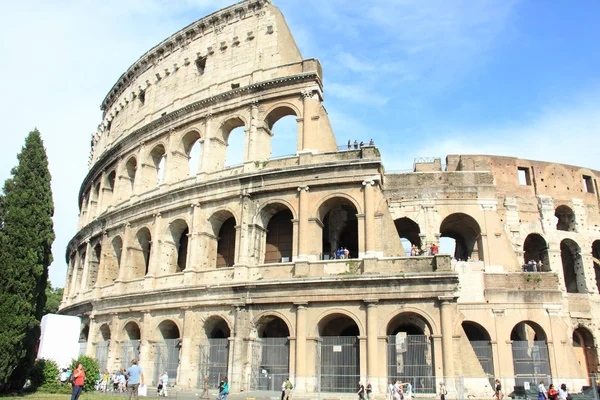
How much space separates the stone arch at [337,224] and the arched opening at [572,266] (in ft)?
38.7

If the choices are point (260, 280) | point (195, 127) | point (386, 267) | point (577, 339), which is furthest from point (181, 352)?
point (577, 339)

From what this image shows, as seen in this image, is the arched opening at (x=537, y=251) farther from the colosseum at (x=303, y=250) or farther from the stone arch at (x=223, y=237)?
the stone arch at (x=223, y=237)

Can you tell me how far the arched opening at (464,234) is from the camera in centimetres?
2148

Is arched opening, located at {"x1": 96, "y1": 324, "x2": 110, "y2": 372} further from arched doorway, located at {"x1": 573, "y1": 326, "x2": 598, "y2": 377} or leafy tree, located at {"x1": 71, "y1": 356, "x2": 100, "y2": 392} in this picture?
arched doorway, located at {"x1": 573, "y1": 326, "x2": 598, "y2": 377}

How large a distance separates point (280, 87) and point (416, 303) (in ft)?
33.7

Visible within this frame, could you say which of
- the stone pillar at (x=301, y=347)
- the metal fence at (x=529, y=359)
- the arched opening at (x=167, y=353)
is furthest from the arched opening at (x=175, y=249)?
the metal fence at (x=529, y=359)

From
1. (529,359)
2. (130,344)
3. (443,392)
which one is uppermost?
(130,344)

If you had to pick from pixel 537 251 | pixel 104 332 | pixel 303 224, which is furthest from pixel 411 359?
pixel 104 332

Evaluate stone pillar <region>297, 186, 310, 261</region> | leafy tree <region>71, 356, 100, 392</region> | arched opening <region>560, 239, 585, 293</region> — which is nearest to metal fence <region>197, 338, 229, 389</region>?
leafy tree <region>71, 356, 100, 392</region>

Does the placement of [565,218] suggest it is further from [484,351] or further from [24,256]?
[24,256]

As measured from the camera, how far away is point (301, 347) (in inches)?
675

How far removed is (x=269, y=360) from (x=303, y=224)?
5043mm

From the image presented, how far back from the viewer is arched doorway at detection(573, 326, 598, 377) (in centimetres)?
2373

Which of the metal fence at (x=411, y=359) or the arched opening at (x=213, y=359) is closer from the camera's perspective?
the metal fence at (x=411, y=359)
